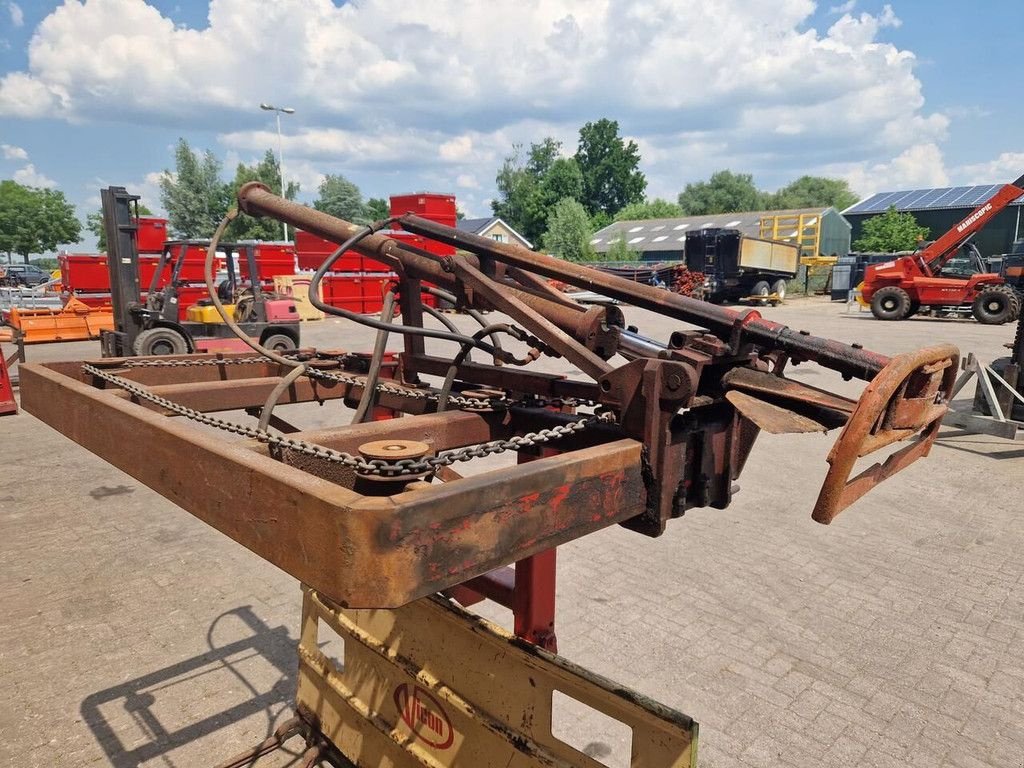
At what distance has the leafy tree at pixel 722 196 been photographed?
83.4m

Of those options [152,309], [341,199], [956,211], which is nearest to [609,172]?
[341,199]

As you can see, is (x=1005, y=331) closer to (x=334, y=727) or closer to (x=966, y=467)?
(x=966, y=467)

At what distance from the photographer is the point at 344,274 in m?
20.5

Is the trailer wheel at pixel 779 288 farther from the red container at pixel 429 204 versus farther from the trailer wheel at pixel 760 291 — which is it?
the red container at pixel 429 204

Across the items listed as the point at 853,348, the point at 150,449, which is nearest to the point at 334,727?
the point at 150,449

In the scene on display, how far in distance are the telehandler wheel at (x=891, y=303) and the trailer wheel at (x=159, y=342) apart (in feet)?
61.0

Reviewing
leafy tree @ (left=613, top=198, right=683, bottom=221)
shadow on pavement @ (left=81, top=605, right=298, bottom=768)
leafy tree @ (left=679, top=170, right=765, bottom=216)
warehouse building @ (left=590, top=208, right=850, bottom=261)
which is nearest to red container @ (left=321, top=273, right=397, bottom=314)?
shadow on pavement @ (left=81, top=605, right=298, bottom=768)

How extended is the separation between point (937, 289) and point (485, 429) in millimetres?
21617

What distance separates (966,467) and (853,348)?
231 inches

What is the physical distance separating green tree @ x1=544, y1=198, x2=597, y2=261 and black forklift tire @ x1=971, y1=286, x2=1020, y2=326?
30.7 metres

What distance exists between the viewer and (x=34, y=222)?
5728 centimetres

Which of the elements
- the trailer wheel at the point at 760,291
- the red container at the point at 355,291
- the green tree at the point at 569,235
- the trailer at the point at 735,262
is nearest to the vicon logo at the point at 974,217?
the trailer at the point at 735,262

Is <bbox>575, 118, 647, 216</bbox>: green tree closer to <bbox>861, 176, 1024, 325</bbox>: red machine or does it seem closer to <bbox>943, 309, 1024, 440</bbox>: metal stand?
<bbox>861, 176, 1024, 325</bbox>: red machine

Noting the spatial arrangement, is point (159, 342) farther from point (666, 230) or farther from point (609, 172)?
point (609, 172)
